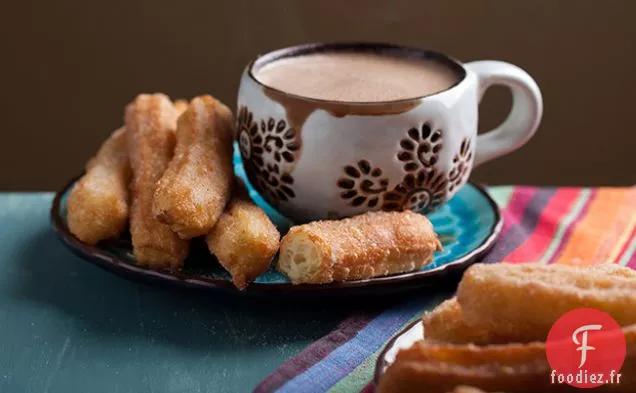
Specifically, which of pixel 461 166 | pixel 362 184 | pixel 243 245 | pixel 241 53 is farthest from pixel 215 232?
pixel 241 53

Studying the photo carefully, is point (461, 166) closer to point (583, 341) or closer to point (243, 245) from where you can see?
point (243, 245)

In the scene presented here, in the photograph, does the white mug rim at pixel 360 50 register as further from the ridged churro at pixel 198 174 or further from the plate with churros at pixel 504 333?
the plate with churros at pixel 504 333

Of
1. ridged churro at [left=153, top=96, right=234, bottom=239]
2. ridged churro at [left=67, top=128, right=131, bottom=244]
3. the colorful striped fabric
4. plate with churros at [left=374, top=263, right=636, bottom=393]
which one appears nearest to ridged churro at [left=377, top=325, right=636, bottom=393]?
plate with churros at [left=374, top=263, right=636, bottom=393]

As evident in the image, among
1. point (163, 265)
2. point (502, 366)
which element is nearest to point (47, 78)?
point (163, 265)

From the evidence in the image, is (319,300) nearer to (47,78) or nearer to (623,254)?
(623,254)

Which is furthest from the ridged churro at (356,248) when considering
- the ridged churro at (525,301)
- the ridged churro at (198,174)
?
the ridged churro at (525,301)

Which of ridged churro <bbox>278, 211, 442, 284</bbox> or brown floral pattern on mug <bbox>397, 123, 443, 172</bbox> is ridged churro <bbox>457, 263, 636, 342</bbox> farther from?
brown floral pattern on mug <bbox>397, 123, 443, 172</bbox>
